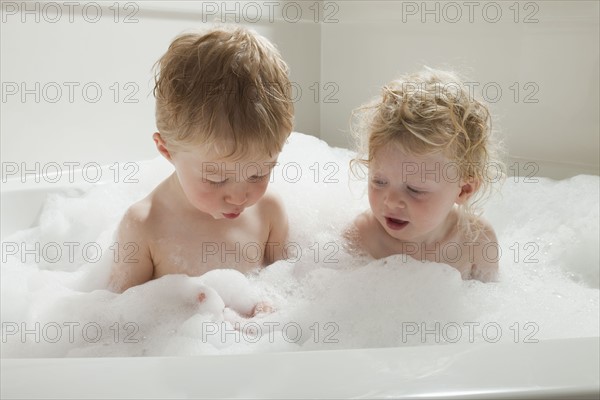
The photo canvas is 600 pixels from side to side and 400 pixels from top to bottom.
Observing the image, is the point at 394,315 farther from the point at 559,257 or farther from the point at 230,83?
the point at 559,257

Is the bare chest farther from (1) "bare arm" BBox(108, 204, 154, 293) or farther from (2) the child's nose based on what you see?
(2) the child's nose

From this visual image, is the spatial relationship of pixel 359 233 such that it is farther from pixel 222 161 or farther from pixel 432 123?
pixel 222 161

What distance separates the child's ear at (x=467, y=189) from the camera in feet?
4.08

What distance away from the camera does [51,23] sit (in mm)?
1522

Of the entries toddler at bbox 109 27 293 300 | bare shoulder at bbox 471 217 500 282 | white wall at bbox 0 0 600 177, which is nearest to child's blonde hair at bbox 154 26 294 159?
toddler at bbox 109 27 293 300

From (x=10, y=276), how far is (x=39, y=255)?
0.15 meters

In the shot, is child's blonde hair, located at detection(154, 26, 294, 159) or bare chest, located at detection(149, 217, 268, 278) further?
bare chest, located at detection(149, 217, 268, 278)

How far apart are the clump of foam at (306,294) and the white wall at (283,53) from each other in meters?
0.22

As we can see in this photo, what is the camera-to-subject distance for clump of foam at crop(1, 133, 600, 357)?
997 mm

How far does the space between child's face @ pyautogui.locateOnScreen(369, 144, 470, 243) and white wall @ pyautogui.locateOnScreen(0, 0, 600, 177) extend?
62cm

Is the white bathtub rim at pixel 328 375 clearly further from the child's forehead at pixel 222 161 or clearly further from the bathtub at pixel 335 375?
the child's forehead at pixel 222 161

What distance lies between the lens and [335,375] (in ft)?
1.85

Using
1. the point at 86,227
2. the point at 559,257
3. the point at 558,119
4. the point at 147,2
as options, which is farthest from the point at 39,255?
the point at 558,119

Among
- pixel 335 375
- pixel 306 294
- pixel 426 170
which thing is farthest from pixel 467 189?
pixel 335 375
